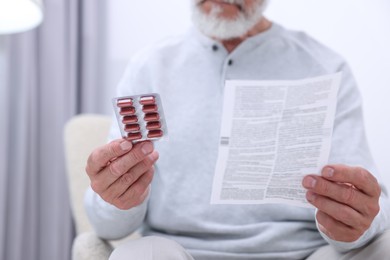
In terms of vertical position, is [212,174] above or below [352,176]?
below

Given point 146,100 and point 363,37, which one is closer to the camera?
point 146,100

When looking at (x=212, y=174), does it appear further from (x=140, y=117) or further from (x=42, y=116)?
(x=42, y=116)

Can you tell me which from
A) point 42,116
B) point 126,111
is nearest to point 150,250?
point 126,111

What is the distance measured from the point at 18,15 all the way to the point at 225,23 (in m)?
0.60

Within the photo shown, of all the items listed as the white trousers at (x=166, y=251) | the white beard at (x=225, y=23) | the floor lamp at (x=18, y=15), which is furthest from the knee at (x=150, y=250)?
the floor lamp at (x=18, y=15)

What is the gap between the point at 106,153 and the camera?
0.82 m

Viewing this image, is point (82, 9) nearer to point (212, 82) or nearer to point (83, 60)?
point (83, 60)

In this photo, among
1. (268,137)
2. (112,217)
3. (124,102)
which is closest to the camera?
(124,102)

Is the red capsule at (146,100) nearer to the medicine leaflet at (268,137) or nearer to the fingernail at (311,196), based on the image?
the medicine leaflet at (268,137)

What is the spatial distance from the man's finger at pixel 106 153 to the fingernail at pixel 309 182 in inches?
12.0

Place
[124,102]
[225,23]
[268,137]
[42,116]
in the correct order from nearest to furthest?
[124,102]
[268,137]
[225,23]
[42,116]

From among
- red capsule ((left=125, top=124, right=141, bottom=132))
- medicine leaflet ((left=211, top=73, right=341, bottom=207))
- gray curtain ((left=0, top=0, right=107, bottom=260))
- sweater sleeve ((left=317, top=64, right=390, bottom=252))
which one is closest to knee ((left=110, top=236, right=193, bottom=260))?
medicine leaflet ((left=211, top=73, right=341, bottom=207))

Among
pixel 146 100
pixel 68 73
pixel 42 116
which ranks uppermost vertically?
pixel 146 100

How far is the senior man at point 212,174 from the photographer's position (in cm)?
85
